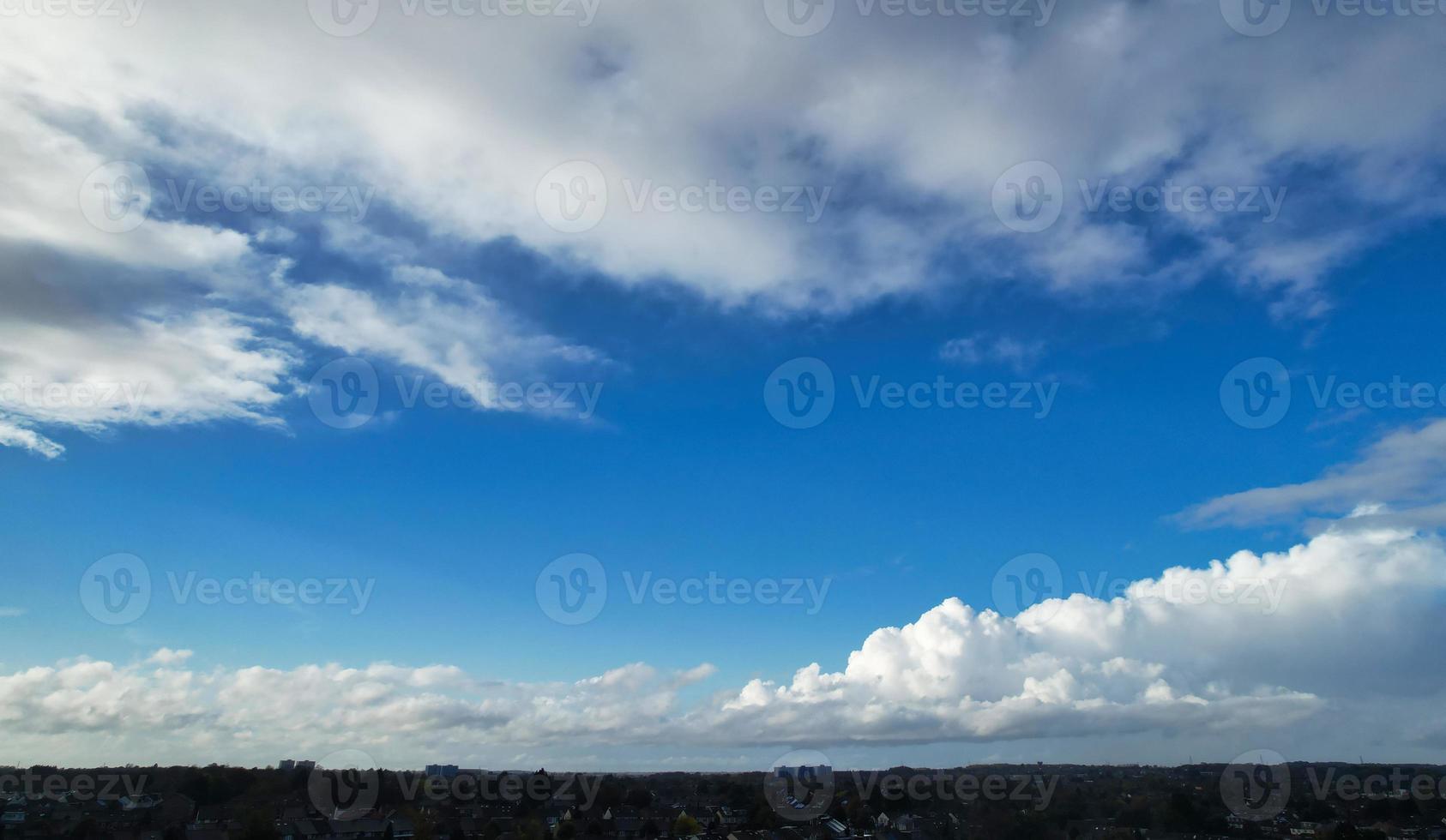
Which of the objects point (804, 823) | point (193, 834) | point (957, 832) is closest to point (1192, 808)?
point (957, 832)

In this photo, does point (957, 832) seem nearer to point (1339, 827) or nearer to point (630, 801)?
point (1339, 827)

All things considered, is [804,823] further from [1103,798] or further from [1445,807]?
[1445,807]

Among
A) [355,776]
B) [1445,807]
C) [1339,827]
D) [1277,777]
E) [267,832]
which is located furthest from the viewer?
[1277,777]

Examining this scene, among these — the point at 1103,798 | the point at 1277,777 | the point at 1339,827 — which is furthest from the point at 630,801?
the point at 1277,777

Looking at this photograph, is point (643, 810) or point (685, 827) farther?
point (643, 810)

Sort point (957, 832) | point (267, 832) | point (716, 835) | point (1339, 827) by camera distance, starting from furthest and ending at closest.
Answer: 1. point (957, 832)
2. point (716, 835)
3. point (1339, 827)
4. point (267, 832)

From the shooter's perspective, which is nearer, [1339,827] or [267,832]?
[267,832]
